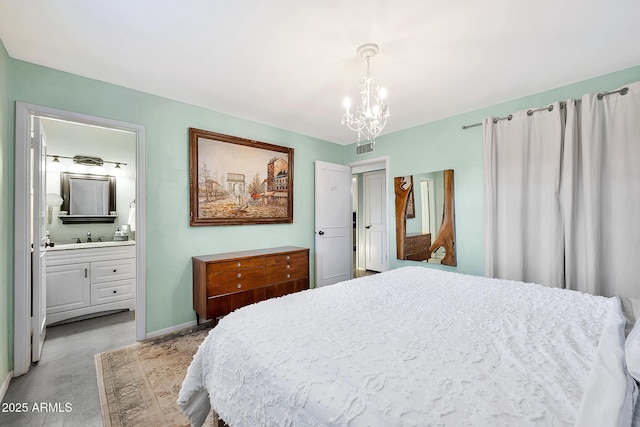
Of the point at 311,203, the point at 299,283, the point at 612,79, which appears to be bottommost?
the point at 299,283

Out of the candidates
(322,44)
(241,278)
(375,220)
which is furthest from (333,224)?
(322,44)

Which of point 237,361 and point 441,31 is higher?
point 441,31

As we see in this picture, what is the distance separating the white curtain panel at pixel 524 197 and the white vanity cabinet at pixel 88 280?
449cm

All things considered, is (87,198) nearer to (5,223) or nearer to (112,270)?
(112,270)

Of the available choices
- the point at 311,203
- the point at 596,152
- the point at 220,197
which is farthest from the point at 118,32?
the point at 596,152

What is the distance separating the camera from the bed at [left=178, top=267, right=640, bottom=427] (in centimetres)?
77

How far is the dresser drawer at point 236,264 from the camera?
2878 mm

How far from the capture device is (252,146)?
11.8ft

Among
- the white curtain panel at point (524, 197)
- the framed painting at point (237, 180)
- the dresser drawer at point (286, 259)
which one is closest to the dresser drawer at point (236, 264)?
the dresser drawer at point (286, 259)

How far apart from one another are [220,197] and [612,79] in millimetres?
3986

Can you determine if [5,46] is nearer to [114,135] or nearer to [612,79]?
[114,135]

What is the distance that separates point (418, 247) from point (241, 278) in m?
2.35

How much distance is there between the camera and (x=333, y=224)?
4516 mm

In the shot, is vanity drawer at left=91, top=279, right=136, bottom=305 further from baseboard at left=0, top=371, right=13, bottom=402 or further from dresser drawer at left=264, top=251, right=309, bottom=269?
dresser drawer at left=264, top=251, right=309, bottom=269
